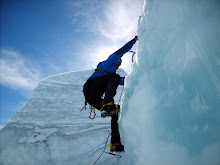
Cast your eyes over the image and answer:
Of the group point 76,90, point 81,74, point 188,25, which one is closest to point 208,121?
point 188,25

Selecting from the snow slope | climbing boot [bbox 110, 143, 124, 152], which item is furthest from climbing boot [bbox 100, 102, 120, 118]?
the snow slope

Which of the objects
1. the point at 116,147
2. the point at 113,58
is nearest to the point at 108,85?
the point at 113,58

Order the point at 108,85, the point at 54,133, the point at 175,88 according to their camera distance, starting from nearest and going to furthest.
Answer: the point at 175,88, the point at 108,85, the point at 54,133

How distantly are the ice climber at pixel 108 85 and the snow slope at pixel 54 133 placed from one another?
11.1 ft

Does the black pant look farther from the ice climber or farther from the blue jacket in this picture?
the blue jacket

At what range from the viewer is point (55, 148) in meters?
6.55

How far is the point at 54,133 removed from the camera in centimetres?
718

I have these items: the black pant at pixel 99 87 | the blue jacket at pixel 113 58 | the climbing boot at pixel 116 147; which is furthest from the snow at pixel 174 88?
the blue jacket at pixel 113 58

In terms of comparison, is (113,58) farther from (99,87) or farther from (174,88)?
(174,88)

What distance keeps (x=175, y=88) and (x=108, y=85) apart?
1016mm

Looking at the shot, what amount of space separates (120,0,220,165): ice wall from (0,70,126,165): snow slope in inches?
145

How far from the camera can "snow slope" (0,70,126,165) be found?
6.25 metres

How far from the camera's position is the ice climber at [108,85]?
226 centimetres

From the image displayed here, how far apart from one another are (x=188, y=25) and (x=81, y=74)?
403 inches
